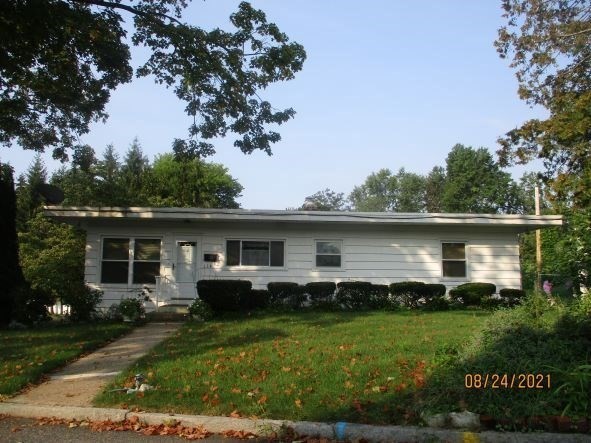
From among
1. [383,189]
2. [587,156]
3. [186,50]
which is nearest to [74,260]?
[186,50]

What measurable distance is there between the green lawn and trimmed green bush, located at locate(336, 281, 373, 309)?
3.99m

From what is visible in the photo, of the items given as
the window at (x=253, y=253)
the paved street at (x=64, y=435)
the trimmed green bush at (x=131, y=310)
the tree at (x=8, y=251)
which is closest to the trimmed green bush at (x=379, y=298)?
the window at (x=253, y=253)

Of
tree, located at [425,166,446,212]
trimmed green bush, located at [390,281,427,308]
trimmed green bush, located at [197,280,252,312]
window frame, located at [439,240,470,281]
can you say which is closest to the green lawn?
trimmed green bush, located at [197,280,252,312]

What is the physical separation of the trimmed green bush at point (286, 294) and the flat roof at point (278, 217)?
2.14 m

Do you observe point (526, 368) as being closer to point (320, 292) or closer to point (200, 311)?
point (200, 311)

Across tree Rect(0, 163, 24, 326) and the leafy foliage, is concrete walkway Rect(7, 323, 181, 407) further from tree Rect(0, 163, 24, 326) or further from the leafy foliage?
the leafy foliage

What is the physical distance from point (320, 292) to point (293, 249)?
1999 mm

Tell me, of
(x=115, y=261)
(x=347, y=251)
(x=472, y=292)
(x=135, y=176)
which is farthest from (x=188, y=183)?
(x=472, y=292)

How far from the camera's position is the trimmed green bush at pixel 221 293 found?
45.7ft

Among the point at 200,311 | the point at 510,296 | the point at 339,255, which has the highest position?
the point at 339,255

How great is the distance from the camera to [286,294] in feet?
50.4

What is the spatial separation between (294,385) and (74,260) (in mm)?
26607

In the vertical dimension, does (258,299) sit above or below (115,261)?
below

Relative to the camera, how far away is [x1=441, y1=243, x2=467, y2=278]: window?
17.3m
